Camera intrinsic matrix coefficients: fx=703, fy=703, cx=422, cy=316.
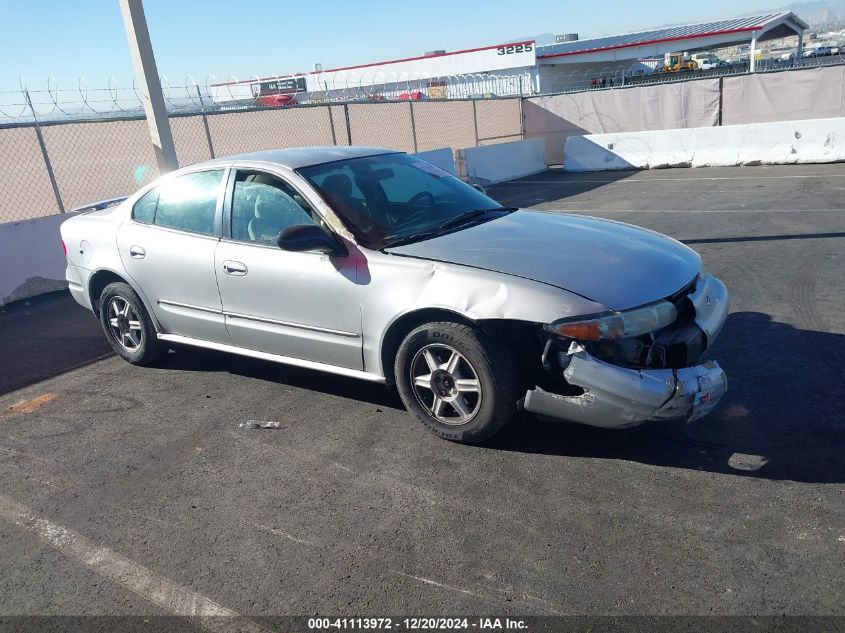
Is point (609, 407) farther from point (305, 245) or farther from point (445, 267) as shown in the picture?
point (305, 245)

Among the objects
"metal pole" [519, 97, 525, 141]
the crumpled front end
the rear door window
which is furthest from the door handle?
"metal pole" [519, 97, 525, 141]

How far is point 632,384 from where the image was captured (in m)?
3.44

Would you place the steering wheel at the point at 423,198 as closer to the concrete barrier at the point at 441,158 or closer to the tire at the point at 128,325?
the tire at the point at 128,325

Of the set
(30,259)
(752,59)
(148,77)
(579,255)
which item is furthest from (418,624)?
(752,59)

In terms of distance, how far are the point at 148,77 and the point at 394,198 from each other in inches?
212

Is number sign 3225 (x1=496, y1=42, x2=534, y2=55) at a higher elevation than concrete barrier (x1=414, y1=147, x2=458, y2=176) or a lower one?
higher

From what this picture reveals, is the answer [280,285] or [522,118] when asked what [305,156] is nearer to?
[280,285]

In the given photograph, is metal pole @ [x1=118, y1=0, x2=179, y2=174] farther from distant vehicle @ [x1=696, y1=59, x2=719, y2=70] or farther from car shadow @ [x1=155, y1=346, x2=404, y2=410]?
distant vehicle @ [x1=696, y1=59, x2=719, y2=70]

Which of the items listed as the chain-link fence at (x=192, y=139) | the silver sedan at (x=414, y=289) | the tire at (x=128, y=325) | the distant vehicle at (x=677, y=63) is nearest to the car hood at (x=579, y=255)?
the silver sedan at (x=414, y=289)

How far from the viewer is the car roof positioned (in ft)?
15.8

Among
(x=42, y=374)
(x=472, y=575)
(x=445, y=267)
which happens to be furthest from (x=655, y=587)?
(x=42, y=374)

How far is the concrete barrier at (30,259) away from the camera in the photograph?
876 centimetres

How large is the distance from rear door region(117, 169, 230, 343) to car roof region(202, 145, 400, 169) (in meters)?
0.24

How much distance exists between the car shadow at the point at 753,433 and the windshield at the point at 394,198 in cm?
140
